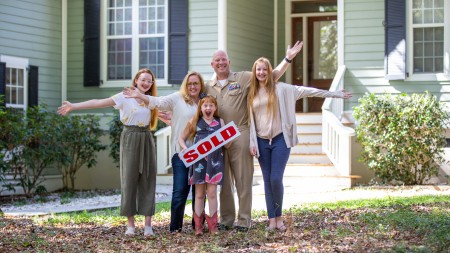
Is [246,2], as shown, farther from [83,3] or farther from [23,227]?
[23,227]

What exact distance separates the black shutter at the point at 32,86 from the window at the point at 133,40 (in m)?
1.34

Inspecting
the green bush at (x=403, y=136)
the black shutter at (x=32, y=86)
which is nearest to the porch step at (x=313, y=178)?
the green bush at (x=403, y=136)

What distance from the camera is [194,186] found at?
8094 millimetres

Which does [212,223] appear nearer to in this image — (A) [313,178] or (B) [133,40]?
(A) [313,178]

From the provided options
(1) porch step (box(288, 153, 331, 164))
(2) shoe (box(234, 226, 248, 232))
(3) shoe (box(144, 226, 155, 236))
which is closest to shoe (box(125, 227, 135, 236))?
(3) shoe (box(144, 226, 155, 236))

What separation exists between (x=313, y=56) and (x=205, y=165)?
10.3m

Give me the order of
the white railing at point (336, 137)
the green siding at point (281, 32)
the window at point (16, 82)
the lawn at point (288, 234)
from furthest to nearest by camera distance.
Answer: the green siding at point (281, 32), the window at point (16, 82), the white railing at point (336, 137), the lawn at point (288, 234)

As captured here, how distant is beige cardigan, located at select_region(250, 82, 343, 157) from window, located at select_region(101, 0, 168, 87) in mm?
7919

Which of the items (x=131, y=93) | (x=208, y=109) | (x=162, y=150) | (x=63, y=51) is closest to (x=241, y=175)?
(x=208, y=109)

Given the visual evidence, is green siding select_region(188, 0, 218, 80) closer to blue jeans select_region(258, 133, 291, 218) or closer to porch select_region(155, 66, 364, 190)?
porch select_region(155, 66, 364, 190)

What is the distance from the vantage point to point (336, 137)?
13.3 meters

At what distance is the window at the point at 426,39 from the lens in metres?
14.5

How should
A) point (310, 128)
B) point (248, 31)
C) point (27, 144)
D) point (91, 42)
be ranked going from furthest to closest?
point (248, 31)
point (91, 42)
point (310, 128)
point (27, 144)

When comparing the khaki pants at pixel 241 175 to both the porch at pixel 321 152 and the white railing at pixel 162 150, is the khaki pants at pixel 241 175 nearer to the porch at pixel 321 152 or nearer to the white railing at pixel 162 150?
the porch at pixel 321 152
